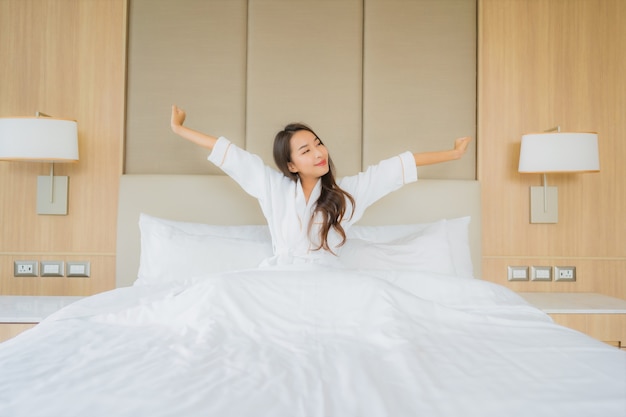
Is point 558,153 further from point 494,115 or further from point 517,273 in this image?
point 517,273

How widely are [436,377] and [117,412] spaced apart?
620mm

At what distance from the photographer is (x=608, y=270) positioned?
2.77m

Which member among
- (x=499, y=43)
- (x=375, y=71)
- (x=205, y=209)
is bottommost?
(x=205, y=209)

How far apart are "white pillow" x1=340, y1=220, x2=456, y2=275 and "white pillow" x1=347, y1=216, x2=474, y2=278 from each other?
0.09 metres

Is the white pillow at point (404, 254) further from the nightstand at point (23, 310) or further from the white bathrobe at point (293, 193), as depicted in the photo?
the nightstand at point (23, 310)

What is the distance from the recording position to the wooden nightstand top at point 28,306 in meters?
2.15

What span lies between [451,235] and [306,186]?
71 cm

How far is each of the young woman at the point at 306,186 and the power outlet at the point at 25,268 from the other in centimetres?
108

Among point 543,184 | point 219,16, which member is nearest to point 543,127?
point 543,184

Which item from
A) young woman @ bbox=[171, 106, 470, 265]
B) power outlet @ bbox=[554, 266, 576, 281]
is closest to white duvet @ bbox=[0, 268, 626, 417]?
young woman @ bbox=[171, 106, 470, 265]

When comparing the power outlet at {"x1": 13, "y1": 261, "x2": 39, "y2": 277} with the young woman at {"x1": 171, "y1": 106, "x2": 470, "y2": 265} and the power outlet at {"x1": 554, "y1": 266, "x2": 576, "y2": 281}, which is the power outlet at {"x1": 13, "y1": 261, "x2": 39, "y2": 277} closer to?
the young woman at {"x1": 171, "y1": 106, "x2": 470, "y2": 265}

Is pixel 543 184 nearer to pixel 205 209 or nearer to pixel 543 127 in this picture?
pixel 543 127

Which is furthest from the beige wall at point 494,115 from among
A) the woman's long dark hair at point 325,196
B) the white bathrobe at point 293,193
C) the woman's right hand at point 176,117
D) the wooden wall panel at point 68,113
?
the woman's long dark hair at point 325,196

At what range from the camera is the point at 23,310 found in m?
2.26
